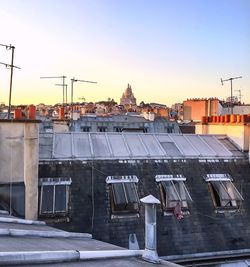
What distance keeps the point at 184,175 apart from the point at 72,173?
3381 mm

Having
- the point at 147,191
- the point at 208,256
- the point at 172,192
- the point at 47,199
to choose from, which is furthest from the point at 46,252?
the point at 172,192

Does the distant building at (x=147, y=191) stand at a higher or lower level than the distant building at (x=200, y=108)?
lower

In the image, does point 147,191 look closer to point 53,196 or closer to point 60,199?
point 60,199

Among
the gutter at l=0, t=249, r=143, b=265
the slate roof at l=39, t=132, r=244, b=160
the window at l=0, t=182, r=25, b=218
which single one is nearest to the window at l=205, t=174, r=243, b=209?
the slate roof at l=39, t=132, r=244, b=160

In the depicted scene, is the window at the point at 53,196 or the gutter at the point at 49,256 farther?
the window at the point at 53,196

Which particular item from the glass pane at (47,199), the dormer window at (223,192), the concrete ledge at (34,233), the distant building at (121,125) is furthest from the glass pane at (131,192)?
the distant building at (121,125)

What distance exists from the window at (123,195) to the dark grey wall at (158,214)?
0.16m

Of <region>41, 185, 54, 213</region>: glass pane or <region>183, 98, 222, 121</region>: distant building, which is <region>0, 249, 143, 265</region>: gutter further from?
<region>183, 98, 222, 121</region>: distant building

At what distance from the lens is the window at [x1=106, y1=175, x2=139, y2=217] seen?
10953 mm

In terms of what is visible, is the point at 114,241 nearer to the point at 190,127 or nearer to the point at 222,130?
the point at 222,130

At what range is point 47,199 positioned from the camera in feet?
35.0

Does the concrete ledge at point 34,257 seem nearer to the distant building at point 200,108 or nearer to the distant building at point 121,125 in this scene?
the distant building at point 121,125

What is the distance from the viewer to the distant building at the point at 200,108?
1508 inches

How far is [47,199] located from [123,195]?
2045 mm
